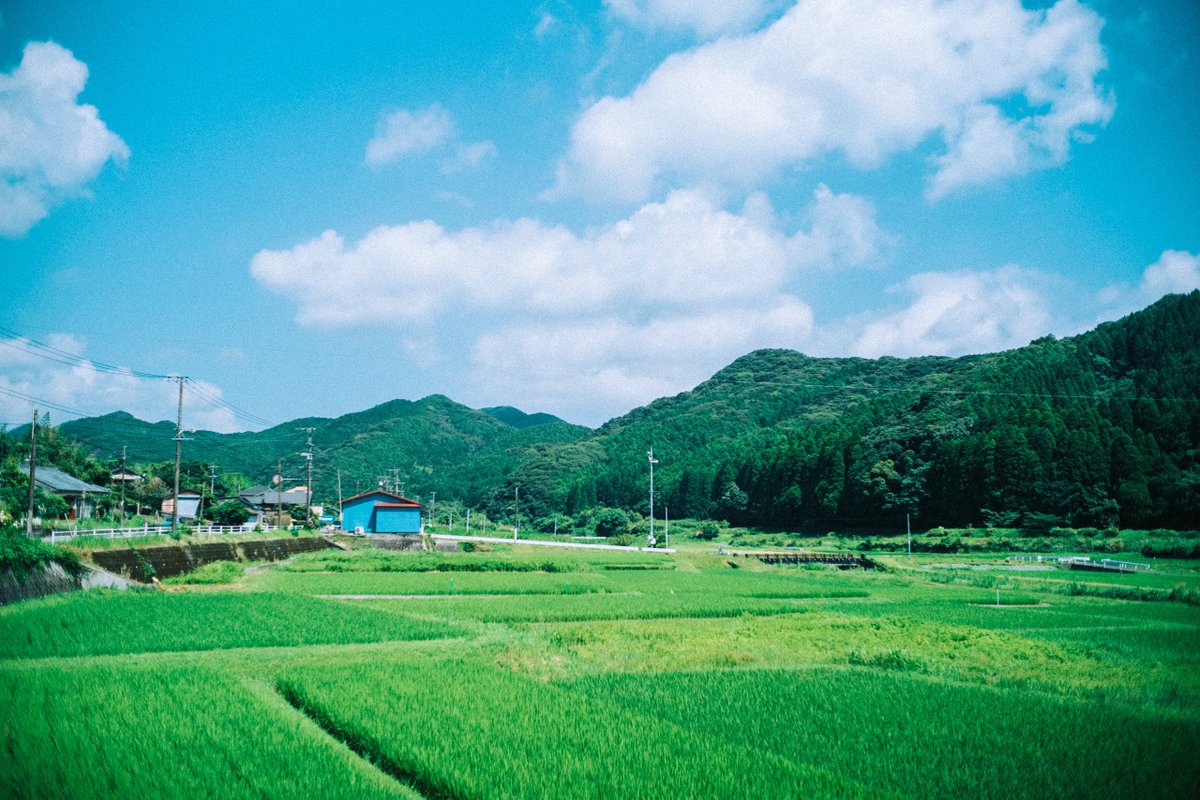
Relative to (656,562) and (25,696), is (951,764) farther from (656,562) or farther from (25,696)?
(656,562)

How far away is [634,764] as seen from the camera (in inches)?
298

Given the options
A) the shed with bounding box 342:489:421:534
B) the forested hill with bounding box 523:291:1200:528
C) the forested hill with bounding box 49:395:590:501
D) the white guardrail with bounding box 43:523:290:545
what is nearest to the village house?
the white guardrail with bounding box 43:523:290:545

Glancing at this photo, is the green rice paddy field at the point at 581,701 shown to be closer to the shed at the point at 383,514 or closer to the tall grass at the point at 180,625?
the tall grass at the point at 180,625

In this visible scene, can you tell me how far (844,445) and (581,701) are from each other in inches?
2907

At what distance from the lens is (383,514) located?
58.7 m

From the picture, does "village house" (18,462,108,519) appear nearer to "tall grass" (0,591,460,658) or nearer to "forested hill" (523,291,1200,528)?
"tall grass" (0,591,460,658)

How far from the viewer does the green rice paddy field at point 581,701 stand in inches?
283

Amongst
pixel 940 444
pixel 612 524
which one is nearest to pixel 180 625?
pixel 612 524

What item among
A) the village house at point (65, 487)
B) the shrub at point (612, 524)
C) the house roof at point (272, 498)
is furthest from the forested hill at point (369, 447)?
the shrub at point (612, 524)

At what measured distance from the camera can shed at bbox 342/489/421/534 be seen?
58625mm

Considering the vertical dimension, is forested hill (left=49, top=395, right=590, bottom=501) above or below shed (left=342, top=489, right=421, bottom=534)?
above

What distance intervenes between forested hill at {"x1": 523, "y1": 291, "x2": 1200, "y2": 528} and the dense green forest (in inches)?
6.0

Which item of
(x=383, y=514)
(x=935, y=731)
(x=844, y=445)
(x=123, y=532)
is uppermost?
(x=844, y=445)

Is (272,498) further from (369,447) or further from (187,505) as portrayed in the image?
(369,447)
